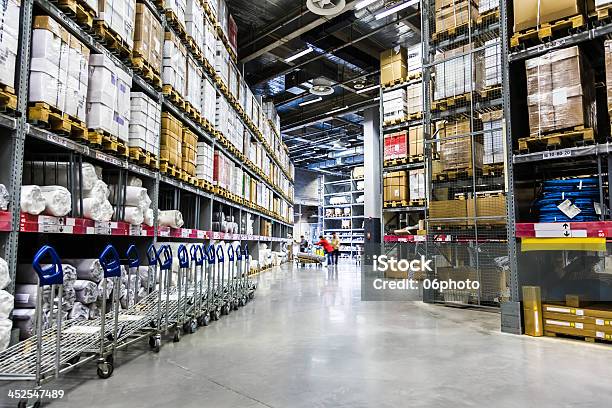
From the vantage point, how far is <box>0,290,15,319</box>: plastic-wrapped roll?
9.59 ft

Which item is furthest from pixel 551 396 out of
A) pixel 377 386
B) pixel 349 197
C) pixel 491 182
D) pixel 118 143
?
pixel 349 197

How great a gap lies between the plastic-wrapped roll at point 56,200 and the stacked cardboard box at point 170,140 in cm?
248

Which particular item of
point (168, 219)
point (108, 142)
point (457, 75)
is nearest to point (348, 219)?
point (457, 75)

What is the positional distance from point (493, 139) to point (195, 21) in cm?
552

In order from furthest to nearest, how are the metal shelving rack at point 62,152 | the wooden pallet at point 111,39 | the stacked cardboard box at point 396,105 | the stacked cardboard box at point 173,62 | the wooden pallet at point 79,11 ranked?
the stacked cardboard box at point 396,105
the stacked cardboard box at point 173,62
the wooden pallet at point 111,39
the wooden pallet at point 79,11
the metal shelving rack at point 62,152

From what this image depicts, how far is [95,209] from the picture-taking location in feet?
13.5

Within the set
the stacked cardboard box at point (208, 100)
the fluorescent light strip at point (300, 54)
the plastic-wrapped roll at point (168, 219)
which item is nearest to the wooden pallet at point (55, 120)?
the plastic-wrapped roll at point (168, 219)

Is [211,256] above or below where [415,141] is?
below

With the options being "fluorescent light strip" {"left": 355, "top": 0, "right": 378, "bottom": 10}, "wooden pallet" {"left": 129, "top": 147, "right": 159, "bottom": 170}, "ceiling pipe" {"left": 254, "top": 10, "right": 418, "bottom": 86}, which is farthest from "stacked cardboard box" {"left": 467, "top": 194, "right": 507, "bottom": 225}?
"ceiling pipe" {"left": 254, "top": 10, "right": 418, "bottom": 86}

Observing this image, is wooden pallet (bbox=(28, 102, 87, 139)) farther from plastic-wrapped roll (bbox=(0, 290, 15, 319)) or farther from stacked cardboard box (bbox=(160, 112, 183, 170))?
stacked cardboard box (bbox=(160, 112, 183, 170))

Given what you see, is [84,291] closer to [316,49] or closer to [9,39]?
[9,39]

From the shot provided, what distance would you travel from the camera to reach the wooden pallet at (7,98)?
3.11 metres

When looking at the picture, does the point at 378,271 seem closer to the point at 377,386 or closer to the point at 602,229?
the point at 602,229

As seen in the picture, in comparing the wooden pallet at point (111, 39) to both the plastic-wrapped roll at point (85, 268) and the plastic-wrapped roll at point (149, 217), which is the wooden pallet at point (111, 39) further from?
the plastic-wrapped roll at point (85, 268)
